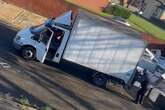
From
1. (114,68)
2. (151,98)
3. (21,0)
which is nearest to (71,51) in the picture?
(114,68)

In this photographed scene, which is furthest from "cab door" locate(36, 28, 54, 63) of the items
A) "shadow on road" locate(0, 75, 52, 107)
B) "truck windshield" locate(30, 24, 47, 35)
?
"shadow on road" locate(0, 75, 52, 107)

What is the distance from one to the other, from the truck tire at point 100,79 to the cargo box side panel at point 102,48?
38 cm

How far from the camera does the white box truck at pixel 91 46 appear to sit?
22.0 metres

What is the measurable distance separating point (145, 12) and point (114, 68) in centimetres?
5228

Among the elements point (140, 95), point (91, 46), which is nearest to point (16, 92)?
point (91, 46)

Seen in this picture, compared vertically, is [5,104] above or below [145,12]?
below

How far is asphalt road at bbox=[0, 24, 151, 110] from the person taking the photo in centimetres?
1900

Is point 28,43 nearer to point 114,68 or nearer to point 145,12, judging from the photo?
point 114,68

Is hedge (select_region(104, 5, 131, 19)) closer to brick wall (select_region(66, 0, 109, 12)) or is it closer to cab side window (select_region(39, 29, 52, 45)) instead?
brick wall (select_region(66, 0, 109, 12))

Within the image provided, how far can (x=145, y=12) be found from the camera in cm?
7369

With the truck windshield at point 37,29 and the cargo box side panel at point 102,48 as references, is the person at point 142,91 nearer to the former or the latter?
the cargo box side panel at point 102,48

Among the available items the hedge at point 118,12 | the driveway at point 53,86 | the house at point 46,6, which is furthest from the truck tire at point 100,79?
the hedge at point 118,12

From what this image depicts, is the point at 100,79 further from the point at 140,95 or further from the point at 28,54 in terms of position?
the point at 28,54

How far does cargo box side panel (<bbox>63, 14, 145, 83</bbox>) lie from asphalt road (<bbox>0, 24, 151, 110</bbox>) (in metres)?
0.86
